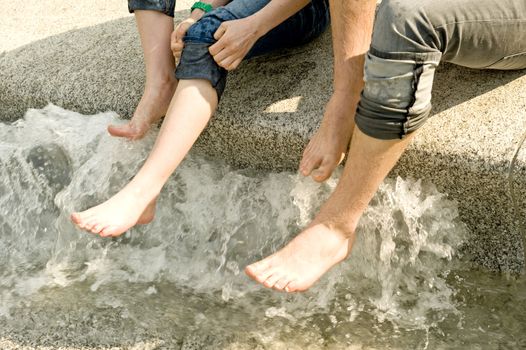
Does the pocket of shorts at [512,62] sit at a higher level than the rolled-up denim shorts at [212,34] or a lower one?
lower

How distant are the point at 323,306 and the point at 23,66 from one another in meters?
1.74

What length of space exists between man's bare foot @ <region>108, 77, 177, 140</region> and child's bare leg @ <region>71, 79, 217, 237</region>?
192 mm

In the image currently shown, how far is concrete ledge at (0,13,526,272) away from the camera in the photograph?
2.13 meters

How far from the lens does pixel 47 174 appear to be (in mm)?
2635

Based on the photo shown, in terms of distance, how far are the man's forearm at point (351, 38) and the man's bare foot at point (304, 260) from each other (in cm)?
45

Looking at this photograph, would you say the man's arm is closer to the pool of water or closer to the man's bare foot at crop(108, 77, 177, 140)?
the man's bare foot at crop(108, 77, 177, 140)

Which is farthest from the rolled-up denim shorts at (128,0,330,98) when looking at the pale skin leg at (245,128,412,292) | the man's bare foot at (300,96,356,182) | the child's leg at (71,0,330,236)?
the pale skin leg at (245,128,412,292)

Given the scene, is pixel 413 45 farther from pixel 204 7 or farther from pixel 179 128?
pixel 204 7

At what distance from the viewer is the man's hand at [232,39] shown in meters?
2.21

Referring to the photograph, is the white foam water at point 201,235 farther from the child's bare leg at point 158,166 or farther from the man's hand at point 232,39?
the man's hand at point 232,39

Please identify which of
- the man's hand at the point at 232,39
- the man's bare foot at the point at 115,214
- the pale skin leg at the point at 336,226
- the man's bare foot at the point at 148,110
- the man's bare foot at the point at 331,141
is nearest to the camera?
the pale skin leg at the point at 336,226

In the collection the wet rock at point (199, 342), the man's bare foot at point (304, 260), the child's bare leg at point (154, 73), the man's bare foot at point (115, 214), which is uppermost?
the child's bare leg at point (154, 73)

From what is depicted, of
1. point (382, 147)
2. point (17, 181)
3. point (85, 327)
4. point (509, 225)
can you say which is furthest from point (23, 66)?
point (509, 225)

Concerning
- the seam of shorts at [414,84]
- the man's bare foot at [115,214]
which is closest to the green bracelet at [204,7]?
the man's bare foot at [115,214]
